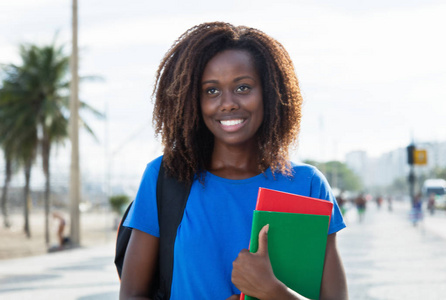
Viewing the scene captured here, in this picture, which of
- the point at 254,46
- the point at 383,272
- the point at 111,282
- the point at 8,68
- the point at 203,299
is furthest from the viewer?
the point at 8,68

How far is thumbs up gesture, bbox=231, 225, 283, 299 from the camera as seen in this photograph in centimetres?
181

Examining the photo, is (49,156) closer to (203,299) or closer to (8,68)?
(8,68)

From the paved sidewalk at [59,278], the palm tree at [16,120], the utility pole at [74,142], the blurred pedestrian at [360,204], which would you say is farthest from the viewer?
the blurred pedestrian at [360,204]

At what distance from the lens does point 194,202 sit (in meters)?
2.05

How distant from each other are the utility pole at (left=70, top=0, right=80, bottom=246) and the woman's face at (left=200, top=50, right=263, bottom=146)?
52.9 feet

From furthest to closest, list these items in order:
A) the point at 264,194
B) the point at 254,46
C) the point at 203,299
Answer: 1. the point at 254,46
2. the point at 203,299
3. the point at 264,194

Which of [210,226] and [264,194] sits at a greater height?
[264,194]

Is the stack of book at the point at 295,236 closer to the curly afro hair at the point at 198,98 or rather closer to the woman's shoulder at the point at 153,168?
the curly afro hair at the point at 198,98

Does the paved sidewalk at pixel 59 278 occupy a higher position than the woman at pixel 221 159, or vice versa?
the woman at pixel 221 159

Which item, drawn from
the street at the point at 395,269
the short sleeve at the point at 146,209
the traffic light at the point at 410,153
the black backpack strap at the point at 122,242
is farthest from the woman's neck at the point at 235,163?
the traffic light at the point at 410,153

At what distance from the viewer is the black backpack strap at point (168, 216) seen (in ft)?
6.55

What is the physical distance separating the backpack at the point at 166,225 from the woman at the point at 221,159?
0.02 m

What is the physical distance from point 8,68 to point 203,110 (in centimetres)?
2983

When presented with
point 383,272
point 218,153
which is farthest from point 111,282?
point 218,153
